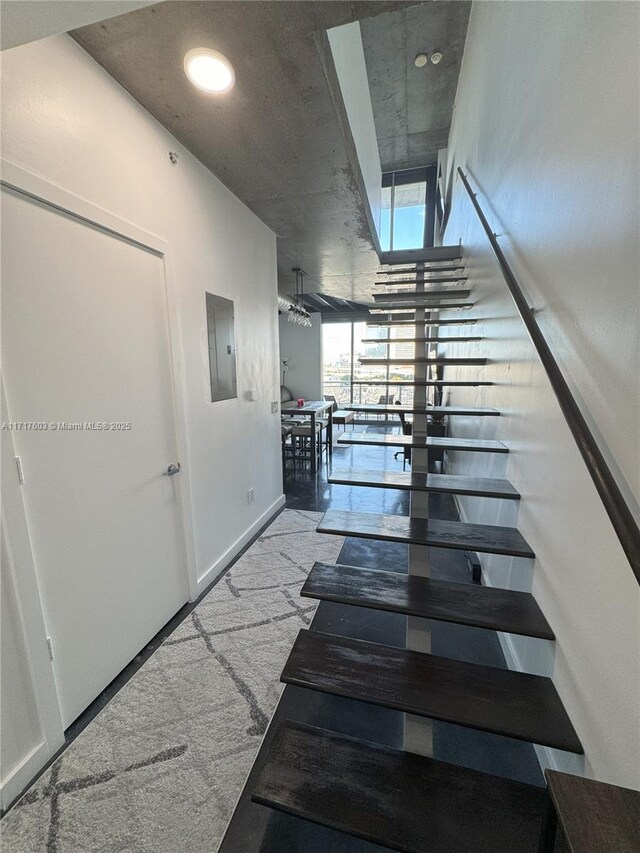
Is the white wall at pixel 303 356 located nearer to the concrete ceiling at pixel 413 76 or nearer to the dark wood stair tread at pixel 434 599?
the concrete ceiling at pixel 413 76

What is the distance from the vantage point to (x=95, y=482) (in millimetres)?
1543

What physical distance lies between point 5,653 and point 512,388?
8.38 ft

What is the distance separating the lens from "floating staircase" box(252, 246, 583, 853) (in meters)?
1.02

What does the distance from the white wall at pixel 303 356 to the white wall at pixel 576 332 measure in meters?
6.49

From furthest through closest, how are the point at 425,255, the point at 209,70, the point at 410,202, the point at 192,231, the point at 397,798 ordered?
the point at 410,202 → the point at 425,255 → the point at 192,231 → the point at 209,70 → the point at 397,798

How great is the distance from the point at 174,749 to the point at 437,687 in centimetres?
109

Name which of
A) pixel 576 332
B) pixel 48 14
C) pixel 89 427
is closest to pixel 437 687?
pixel 576 332

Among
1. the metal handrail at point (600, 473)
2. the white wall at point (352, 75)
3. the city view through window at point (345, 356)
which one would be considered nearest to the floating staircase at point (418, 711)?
the metal handrail at point (600, 473)

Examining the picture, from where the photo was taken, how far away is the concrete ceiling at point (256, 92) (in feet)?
4.32

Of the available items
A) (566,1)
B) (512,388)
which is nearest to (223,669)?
(512,388)

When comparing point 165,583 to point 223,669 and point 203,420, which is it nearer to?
point 223,669

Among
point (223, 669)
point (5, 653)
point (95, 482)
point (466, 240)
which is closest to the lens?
point (5, 653)

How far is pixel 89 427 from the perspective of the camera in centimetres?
151

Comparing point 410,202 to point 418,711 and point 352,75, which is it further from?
point 418,711
